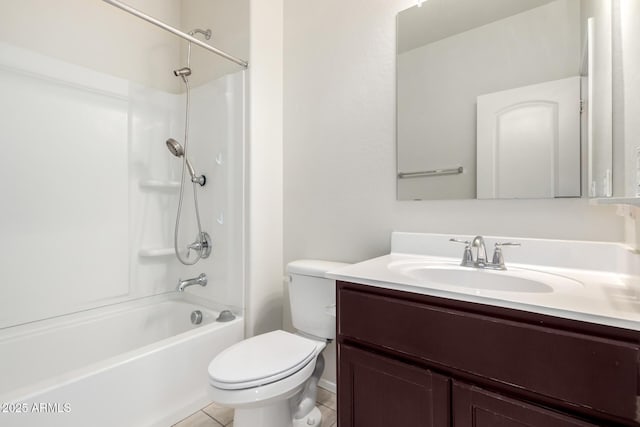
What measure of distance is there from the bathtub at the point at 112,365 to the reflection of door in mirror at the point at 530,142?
1.54 meters

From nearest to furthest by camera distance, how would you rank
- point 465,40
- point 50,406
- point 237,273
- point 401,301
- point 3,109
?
point 401,301 → point 50,406 → point 465,40 → point 3,109 → point 237,273

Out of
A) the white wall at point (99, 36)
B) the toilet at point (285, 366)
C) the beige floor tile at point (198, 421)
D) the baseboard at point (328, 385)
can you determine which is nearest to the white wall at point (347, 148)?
the baseboard at point (328, 385)

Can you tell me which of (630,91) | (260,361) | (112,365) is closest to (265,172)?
(260,361)

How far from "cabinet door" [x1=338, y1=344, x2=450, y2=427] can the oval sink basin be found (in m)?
0.29

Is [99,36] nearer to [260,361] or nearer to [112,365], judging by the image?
[112,365]

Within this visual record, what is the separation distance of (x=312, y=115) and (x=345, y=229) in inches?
28.4

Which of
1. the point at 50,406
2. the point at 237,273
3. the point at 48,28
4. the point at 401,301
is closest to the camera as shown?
the point at 401,301

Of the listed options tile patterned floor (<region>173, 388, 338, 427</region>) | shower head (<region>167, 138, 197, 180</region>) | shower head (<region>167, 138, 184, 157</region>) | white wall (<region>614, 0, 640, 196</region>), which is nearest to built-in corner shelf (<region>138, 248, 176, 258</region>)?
shower head (<region>167, 138, 197, 180</region>)

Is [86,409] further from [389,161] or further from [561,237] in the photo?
[561,237]

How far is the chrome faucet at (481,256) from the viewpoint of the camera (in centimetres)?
115

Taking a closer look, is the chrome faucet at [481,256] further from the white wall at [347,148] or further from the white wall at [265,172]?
Result: the white wall at [265,172]

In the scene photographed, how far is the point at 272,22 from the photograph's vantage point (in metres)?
1.90

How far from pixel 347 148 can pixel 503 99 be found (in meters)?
A: 0.76

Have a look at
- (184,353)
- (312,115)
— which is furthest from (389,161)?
(184,353)
